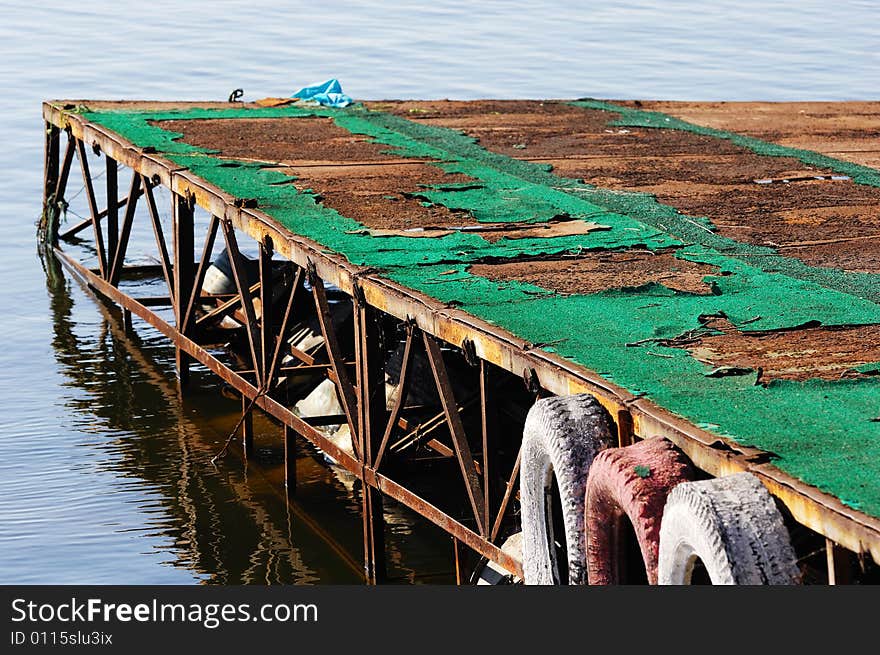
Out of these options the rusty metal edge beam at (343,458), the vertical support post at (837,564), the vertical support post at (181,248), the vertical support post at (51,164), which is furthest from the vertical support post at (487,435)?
the vertical support post at (51,164)

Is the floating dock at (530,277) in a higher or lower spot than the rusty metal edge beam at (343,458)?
→ higher

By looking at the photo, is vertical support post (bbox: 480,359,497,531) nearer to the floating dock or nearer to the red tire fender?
the floating dock

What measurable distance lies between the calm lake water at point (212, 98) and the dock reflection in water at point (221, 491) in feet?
0.07

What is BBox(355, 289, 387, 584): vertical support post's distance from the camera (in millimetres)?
9633

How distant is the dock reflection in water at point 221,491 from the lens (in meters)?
10.4

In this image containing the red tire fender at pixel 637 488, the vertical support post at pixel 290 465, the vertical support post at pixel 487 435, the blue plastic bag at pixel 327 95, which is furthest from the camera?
the blue plastic bag at pixel 327 95

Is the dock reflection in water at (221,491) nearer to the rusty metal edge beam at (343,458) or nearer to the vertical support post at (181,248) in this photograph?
the rusty metal edge beam at (343,458)

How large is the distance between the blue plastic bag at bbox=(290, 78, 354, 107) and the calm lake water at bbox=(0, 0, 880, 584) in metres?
3.21

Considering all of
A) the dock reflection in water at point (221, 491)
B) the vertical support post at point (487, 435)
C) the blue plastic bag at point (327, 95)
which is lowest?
the dock reflection in water at point (221, 491)

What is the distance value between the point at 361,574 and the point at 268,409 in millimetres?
1706

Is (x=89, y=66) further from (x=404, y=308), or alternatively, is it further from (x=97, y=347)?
(x=404, y=308)

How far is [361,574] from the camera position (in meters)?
10.2

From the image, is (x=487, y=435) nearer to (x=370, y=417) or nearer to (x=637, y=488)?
(x=370, y=417)

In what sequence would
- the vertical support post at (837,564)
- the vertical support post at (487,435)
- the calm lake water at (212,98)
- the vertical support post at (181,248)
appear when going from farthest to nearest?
1. the vertical support post at (181,248)
2. the calm lake water at (212,98)
3. the vertical support post at (487,435)
4. the vertical support post at (837,564)
